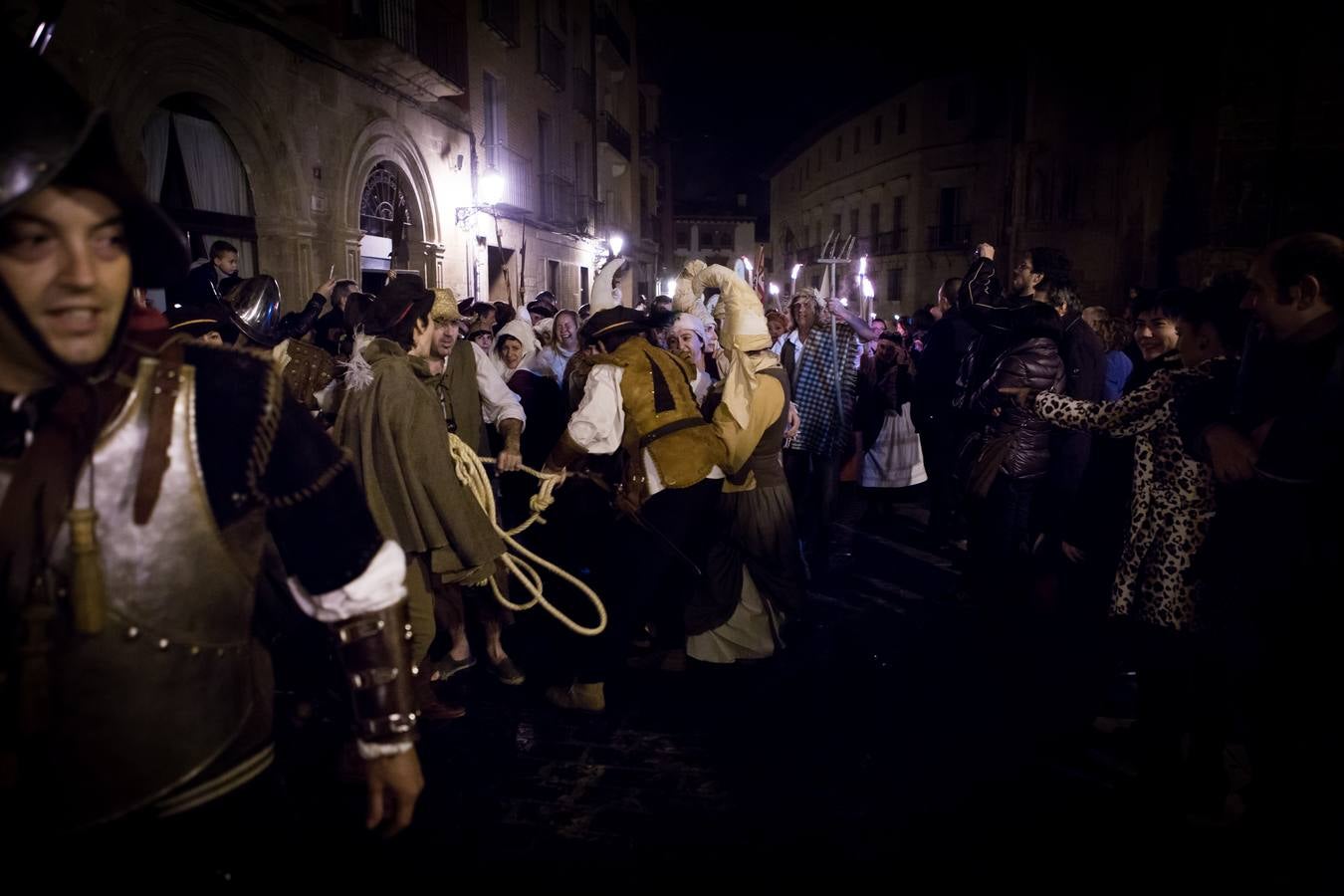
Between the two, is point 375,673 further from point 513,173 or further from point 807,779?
point 513,173

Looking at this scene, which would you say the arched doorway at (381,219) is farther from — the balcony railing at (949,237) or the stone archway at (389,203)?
the balcony railing at (949,237)

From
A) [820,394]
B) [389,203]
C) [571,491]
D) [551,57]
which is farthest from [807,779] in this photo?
[551,57]

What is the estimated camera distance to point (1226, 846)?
321cm

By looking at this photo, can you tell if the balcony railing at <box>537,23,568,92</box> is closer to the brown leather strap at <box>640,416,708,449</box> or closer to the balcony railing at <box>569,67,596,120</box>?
the balcony railing at <box>569,67,596,120</box>

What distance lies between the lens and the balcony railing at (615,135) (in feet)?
87.9

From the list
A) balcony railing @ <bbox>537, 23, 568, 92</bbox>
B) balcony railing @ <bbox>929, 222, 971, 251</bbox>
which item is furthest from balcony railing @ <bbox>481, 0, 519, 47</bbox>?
balcony railing @ <bbox>929, 222, 971, 251</bbox>

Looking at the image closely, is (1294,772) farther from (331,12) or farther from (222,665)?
(331,12)

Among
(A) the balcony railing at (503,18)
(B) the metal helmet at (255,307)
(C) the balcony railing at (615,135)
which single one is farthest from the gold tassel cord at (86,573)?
(C) the balcony railing at (615,135)

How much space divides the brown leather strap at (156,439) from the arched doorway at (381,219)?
11.1 metres

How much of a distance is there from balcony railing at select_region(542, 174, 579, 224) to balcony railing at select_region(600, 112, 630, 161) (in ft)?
13.8

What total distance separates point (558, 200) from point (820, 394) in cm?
1732

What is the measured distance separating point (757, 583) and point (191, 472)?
3990mm

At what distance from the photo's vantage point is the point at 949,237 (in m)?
34.3

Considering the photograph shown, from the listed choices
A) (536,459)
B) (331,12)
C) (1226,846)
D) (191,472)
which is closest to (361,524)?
(191,472)
